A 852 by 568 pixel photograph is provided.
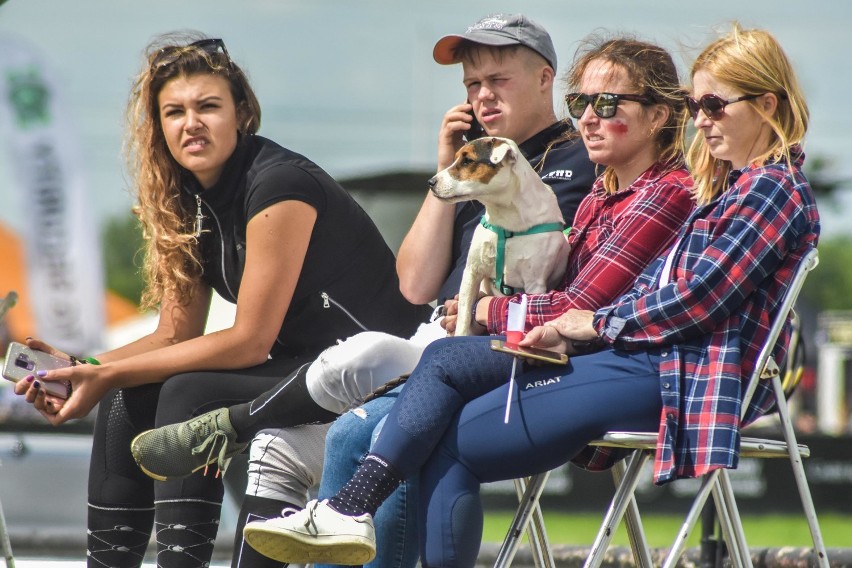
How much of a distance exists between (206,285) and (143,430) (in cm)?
54

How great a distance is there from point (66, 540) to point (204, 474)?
2687 millimetres

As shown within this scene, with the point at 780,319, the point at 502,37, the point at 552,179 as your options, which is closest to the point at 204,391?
the point at 552,179

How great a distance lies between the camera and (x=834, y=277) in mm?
69375

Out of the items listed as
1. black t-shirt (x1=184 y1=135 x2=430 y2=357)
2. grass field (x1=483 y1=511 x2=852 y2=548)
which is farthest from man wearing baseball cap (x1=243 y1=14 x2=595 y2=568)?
grass field (x1=483 y1=511 x2=852 y2=548)

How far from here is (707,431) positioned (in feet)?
8.20

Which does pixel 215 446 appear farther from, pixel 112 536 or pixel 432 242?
pixel 432 242

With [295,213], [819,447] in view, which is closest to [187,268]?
[295,213]

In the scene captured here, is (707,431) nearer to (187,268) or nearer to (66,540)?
(187,268)

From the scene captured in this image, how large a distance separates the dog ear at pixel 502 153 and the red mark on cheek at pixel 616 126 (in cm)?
25

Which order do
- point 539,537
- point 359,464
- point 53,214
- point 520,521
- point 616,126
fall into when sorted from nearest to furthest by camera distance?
point 520,521 < point 359,464 < point 616,126 < point 539,537 < point 53,214

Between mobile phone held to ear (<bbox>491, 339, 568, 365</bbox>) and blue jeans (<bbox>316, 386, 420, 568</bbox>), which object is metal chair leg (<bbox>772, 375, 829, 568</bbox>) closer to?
mobile phone held to ear (<bbox>491, 339, 568, 365</bbox>)

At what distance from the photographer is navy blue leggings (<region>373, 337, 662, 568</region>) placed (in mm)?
2561

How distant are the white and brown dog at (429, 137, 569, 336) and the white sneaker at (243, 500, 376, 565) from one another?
731 mm

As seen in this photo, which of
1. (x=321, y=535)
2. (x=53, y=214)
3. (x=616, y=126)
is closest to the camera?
(x=321, y=535)
